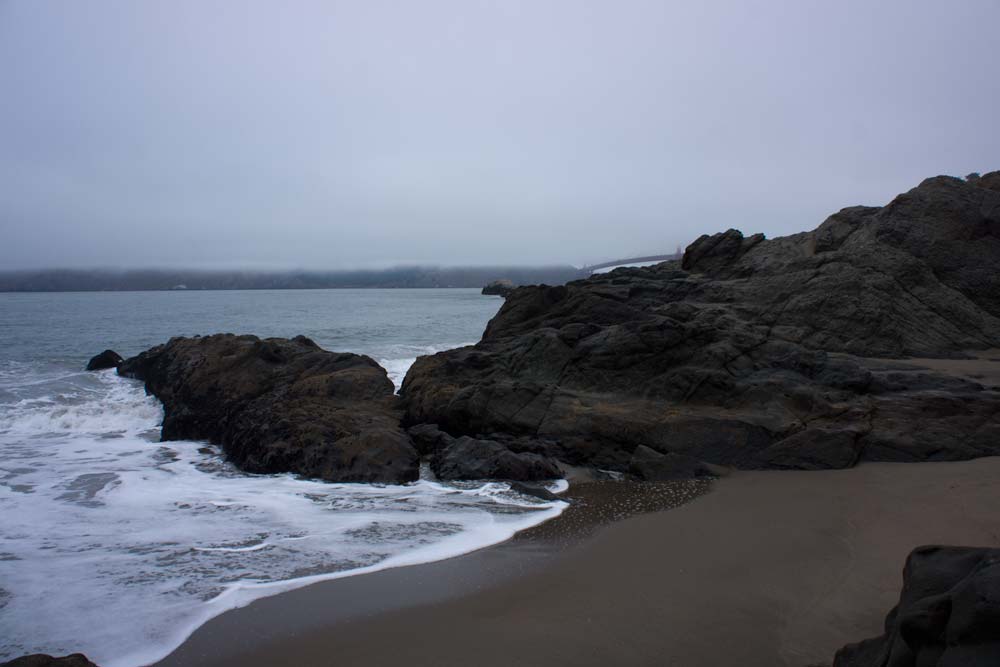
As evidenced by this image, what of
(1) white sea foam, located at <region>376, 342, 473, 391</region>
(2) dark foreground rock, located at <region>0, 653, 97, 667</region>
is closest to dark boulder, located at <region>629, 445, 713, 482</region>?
(2) dark foreground rock, located at <region>0, 653, 97, 667</region>

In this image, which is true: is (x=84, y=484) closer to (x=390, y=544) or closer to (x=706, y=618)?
(x=390, y=544)

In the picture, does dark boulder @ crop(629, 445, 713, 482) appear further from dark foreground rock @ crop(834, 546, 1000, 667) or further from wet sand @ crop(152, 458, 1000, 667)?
dark foreground rock @ crop(834, 546, 1000, 667)

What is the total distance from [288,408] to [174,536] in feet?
13.0

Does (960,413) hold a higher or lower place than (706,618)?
higher

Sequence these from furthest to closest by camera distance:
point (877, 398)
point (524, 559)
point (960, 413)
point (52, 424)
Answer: point (52, 424) < point (877, 398) < point (960, 413) < point (524, 559)

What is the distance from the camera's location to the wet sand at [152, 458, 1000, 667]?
3971 mm

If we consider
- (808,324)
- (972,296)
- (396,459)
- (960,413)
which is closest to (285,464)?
(396,459)

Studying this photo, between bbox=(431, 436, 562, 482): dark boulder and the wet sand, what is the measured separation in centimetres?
154

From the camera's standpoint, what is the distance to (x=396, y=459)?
857 cm

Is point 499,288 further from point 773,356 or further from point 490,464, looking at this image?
point 490,464

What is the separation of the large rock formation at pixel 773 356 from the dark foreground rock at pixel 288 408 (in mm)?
1130

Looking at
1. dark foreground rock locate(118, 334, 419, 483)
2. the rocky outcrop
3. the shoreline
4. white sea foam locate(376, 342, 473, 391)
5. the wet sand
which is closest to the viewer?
the wet sand

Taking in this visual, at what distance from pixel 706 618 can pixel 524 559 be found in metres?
1.68

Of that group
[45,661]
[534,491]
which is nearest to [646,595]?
[534,491]
